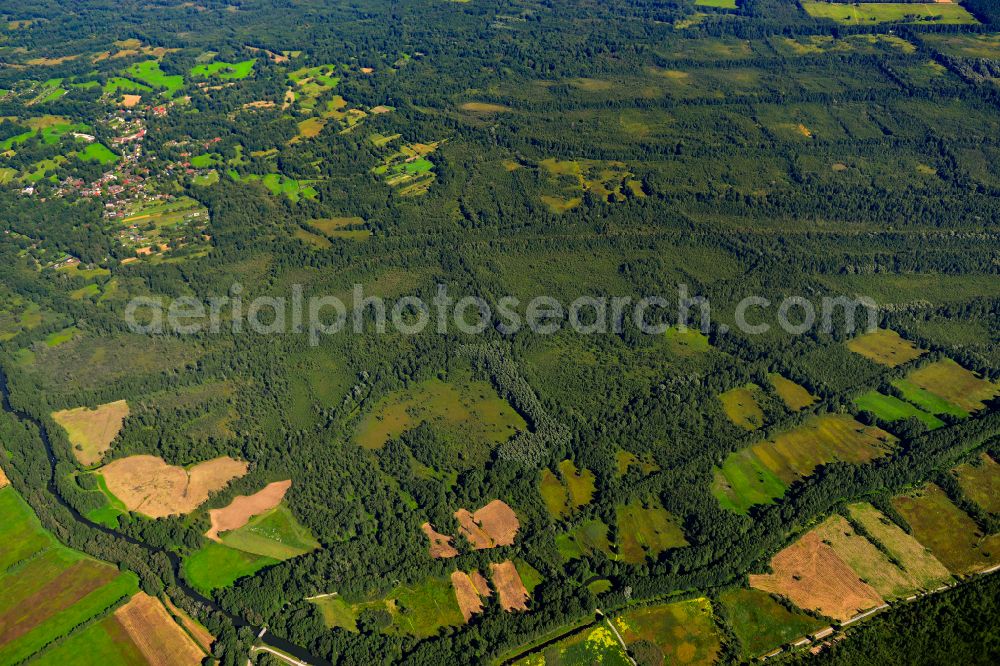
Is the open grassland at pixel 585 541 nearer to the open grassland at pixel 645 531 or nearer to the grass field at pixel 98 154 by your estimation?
the open grassland at pixel 645 531

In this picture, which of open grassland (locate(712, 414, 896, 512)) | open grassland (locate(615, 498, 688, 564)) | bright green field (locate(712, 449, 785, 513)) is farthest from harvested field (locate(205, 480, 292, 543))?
open grassland (locate(712, 414, 896, 512))

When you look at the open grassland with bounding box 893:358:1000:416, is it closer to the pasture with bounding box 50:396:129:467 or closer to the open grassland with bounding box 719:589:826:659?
the open grassland with bounding box 719:589:826:659

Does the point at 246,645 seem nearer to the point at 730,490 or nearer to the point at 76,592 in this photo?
the point at 76,592

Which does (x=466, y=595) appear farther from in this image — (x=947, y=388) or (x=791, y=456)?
(x=947, y=388)

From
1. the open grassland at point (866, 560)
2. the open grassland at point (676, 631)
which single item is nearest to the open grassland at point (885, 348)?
the open grassland at point (866, 560)

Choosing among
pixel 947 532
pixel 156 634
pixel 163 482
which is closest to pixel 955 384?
pixel 947 532

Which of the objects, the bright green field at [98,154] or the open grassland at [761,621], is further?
the bright green field at [98,154]

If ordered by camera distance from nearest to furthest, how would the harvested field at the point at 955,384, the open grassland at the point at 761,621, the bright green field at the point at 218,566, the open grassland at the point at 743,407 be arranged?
the open grassland at the point at 761,621 < the bright green field at the point at 218,566 < the open grassland at the point at 743,407 < the harvested field at the point at 955,384
